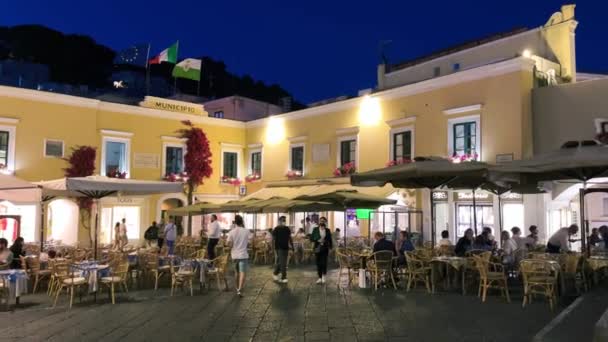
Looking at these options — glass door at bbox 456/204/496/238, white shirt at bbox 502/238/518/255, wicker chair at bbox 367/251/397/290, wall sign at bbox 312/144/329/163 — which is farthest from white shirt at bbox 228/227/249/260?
wall sign at bbox 312/144/329/163

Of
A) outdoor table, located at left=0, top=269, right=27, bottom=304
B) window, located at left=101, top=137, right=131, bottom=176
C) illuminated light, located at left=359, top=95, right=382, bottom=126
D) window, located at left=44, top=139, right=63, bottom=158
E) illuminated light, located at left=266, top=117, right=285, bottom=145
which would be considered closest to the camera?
outdoor table, located at left=0, top=269, right=27, bottom=304

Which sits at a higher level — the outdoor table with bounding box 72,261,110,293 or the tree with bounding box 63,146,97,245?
the tree with bounding box 63,146,97,245

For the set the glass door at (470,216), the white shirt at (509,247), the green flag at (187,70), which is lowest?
the white shirt at (509,247)

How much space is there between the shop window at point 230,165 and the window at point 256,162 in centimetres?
80

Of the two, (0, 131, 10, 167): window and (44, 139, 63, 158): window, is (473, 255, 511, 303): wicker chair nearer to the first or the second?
(44, 139, 63, 158): window

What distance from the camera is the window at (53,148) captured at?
20672 mm

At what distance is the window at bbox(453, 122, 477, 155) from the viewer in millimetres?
17766

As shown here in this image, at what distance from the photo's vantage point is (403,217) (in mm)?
19625

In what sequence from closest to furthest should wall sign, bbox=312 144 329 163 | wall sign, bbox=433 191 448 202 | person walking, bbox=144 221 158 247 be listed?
wall sign, bbox=433 191 448 202, person walking, bbox=144 221 158 247, wall sign, bbox=312 144 329 163

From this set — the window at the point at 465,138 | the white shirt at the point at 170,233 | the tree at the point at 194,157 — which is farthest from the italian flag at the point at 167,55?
the window at the point at 465,138

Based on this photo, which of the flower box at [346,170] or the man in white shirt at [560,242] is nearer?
the man in white shirt at [560,242]

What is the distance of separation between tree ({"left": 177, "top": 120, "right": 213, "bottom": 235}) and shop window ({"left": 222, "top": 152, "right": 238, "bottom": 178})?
4.65 feet

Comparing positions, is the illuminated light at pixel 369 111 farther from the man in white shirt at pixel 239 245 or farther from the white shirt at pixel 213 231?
the man in white shirt at pixel 239 245

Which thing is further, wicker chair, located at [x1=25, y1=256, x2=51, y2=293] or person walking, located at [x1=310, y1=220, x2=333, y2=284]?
person walking, located at [x1=310, y1=220, x2=333, y2=284]
